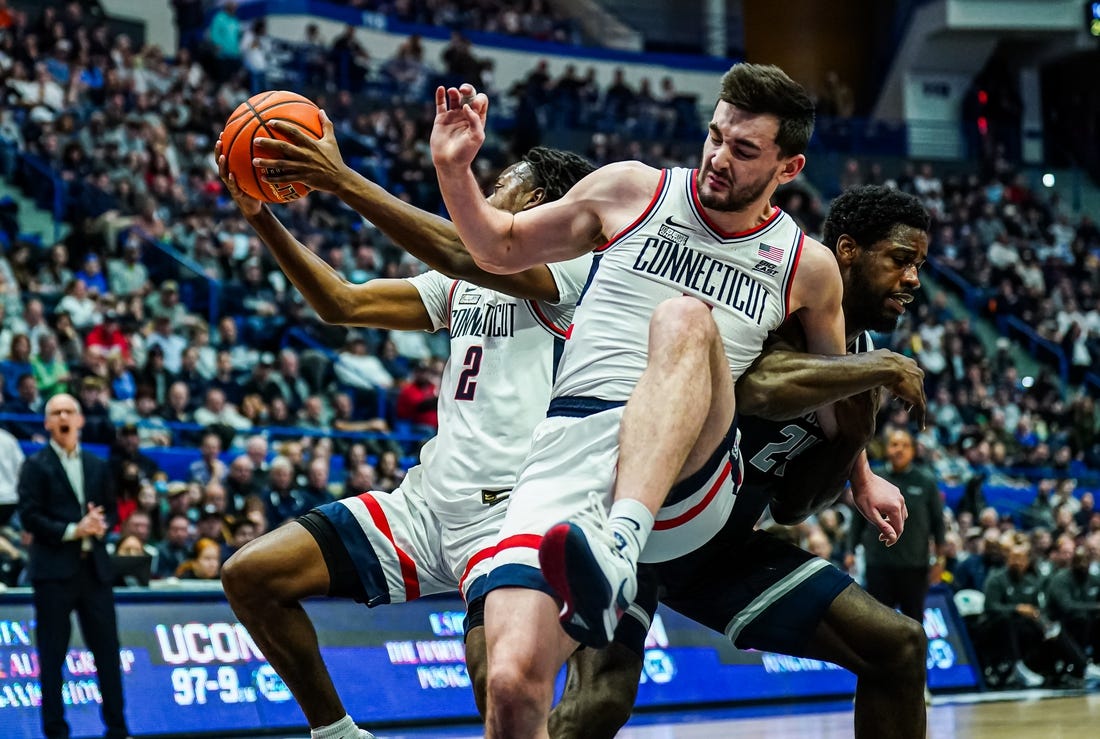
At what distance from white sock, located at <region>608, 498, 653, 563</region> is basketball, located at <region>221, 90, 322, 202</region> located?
156 centimetres

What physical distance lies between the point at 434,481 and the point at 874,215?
5.85ft

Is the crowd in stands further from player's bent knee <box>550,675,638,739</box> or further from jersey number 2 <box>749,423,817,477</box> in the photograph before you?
player's bent knee <box>550,675,638,739</box>

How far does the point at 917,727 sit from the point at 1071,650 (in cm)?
1042

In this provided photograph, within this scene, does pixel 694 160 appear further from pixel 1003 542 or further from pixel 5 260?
pixel 5 260

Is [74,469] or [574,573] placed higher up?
[574,573]

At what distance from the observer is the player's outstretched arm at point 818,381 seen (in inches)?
168

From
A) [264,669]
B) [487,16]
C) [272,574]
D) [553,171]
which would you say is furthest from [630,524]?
[487,16]

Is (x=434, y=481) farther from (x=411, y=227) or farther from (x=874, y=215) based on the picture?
(x=874, y=215)

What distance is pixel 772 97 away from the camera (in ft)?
13.6

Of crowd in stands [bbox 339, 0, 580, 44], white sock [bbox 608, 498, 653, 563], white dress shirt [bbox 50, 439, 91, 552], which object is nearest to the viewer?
white sock [bbox 608, 498, 653, 563]

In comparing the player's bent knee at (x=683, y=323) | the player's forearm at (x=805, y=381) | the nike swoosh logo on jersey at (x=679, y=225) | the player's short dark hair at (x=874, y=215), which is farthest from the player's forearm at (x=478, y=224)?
the player's short dark hair at (x=874, y=215)

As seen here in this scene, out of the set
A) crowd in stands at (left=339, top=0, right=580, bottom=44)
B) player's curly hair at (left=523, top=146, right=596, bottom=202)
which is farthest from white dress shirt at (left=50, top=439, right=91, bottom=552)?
crowd in stands at (left=339, top=0, right=580, bottom=44)

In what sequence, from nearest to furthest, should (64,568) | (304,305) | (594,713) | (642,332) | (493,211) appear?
(642,332) < (493,211) < (594,713) < (64,568) < (304,305)

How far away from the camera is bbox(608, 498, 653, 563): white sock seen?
365 centimetres
